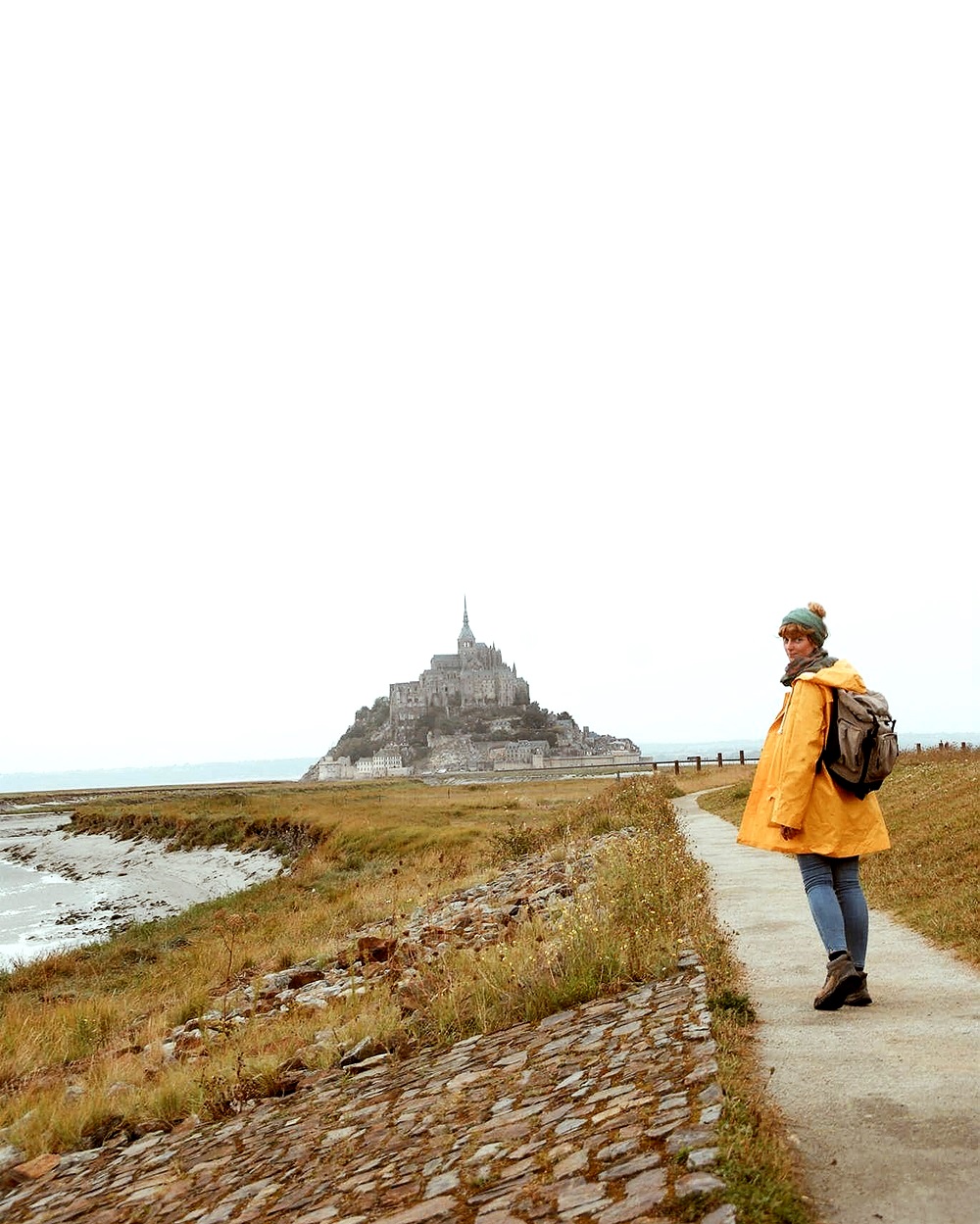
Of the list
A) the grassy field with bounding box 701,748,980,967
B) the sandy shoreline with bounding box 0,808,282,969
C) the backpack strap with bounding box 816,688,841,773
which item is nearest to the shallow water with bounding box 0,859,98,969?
the sandy shoreline with bounding box 0,808,282,969

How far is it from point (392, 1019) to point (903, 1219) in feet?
20.0

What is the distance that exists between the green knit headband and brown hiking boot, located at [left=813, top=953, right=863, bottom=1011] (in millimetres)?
2166

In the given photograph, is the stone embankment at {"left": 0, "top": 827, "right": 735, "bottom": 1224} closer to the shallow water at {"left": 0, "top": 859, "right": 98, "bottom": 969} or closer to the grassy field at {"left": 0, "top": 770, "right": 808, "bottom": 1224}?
the grassy field at {"left": 0, "top": 770, "right": 808, "bottom": 1224}

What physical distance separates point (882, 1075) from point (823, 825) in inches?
71.6

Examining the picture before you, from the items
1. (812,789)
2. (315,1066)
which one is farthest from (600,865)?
(812,789)

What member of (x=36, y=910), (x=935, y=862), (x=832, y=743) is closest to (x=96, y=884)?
(x=36, y=910)

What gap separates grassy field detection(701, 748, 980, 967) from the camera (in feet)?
30.6

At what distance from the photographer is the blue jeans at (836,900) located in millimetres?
6816

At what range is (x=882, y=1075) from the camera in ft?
17.4

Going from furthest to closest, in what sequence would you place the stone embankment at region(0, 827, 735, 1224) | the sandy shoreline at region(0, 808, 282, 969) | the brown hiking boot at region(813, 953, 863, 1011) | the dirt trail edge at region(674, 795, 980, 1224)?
the sandy shoreline at region(0, 808, 282, 969)
the brown hiking boot at region(813, 953, 863, 1011)
the stone embankment at region(0, 827, 735, 1224)
the dirt trail edge at region(674, 795, 980, 1224)

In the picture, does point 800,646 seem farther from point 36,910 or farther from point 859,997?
point 36,910

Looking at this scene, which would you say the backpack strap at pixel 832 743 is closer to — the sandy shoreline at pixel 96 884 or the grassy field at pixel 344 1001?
the grassy field at pixel 344 1001

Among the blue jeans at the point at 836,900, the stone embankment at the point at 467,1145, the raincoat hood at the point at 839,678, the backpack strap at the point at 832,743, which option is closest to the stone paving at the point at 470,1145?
the stone embankment at the point at 467,1145

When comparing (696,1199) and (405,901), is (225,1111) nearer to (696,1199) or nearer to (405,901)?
(696,1199)
